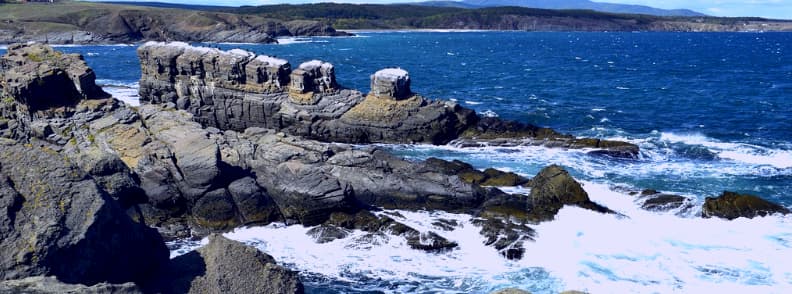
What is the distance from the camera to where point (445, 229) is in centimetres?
2492

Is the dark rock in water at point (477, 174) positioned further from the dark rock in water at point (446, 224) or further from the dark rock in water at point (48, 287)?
the dark rock in water at point (48, 287)

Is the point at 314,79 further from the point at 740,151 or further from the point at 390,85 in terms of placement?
the point at 740,151

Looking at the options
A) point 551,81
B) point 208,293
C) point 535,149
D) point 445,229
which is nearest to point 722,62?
point 551,81

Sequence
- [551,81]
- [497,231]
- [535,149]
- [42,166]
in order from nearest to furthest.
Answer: [42,166], [497,231], [535,149], [551,81]

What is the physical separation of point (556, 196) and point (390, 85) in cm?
1807

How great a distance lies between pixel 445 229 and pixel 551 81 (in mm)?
50524

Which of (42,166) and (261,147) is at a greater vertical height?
(42,166)

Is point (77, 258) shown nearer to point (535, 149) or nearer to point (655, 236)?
point (655, 236)

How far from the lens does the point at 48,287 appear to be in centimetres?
1025

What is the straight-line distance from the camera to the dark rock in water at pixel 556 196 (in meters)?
26.5

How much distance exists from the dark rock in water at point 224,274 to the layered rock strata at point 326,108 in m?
27.6

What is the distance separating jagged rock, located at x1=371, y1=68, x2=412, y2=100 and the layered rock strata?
63 mm

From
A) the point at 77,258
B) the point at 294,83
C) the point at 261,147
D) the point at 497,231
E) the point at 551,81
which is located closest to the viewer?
the point at 77,258

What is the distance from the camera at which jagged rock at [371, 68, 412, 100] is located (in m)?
42.5
